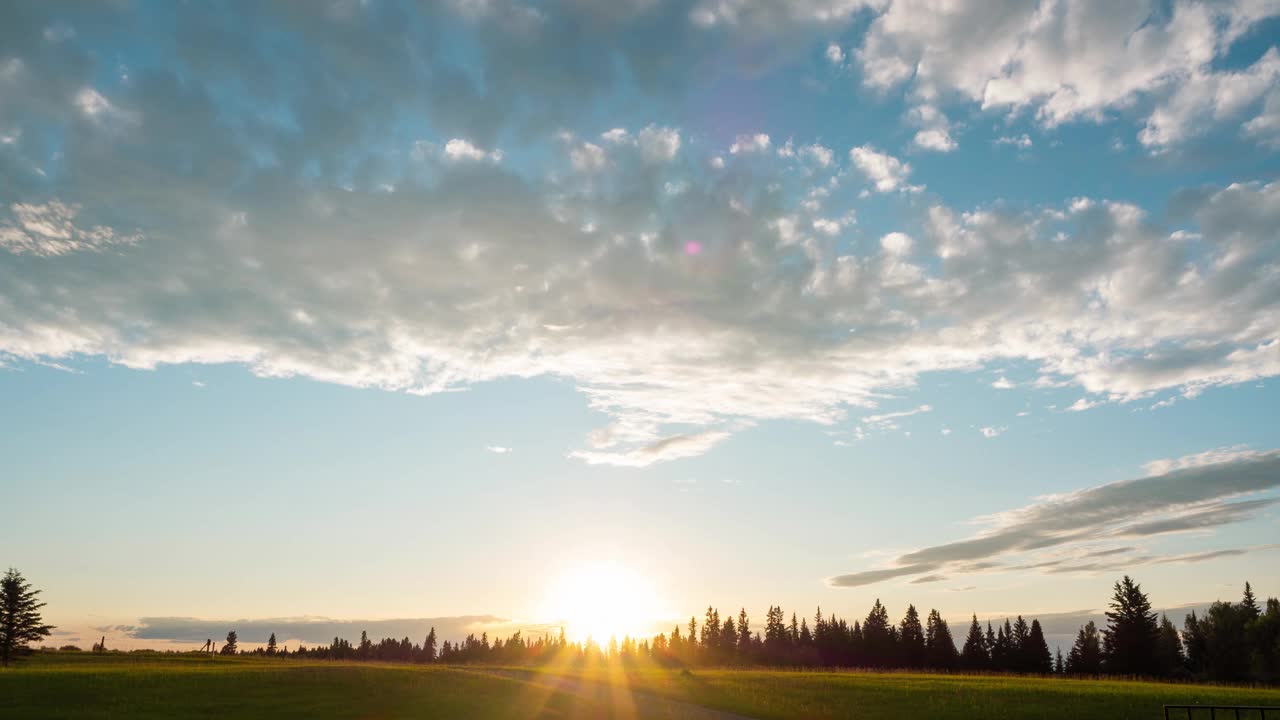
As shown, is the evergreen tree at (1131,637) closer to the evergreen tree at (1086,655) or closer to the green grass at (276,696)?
the evergreen tree at (1086,655)

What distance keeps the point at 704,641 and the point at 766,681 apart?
128 meters

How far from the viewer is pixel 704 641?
7264 inches

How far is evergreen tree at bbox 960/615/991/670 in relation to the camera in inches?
5079

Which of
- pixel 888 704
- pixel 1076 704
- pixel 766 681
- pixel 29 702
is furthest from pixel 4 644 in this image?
pixel 1076 704

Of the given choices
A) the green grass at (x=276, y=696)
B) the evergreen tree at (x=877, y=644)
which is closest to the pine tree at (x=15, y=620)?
the green grass at (x=276, y=696)

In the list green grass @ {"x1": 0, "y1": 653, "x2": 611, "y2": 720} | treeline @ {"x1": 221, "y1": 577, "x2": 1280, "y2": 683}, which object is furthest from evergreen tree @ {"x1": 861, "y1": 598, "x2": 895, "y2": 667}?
green grass @ {"x1": 0, "y1": 653, "x2": 611, "y2": 720}

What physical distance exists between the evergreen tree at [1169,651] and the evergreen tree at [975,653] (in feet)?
83.4

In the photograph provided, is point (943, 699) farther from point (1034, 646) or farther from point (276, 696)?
point (1034, 646)

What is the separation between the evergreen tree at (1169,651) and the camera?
104 m

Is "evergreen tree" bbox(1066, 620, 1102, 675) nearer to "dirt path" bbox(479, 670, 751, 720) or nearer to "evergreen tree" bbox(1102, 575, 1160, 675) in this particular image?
"evergreen tree" bbox(1102, 575, 1160, 675)

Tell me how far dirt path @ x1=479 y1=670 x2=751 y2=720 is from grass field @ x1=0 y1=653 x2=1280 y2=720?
4.0 inches

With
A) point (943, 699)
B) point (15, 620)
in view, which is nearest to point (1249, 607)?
point (943, 699)

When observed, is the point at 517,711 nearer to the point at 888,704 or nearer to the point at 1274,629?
the point at 888,704

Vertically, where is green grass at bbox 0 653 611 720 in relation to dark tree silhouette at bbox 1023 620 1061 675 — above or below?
above
